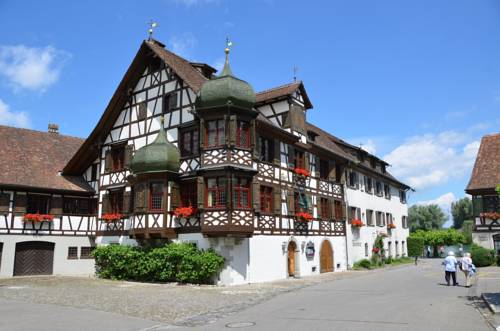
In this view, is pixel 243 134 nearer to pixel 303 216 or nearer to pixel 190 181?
pixel 190 181

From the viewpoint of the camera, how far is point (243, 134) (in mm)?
22078

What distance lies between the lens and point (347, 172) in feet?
113

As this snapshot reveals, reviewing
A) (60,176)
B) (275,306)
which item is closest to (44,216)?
(60,176)

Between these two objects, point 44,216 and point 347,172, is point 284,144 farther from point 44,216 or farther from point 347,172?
point 44,216

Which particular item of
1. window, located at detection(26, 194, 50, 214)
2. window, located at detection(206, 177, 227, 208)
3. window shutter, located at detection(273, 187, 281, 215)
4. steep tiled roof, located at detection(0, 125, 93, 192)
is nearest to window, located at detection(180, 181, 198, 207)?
window, located at detection(206, 177, 227, 208)

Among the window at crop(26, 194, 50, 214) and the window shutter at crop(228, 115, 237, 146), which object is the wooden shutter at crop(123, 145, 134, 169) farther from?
the window shutter at crop(228, 115, 237, 146)

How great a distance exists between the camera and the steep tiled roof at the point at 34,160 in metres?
26.9

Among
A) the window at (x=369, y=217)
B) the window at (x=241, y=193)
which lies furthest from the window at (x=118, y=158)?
the window at (x=369, y=217)

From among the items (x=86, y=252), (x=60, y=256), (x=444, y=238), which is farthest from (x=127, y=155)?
(x=444, y=238)

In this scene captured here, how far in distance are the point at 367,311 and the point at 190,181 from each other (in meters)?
12.3

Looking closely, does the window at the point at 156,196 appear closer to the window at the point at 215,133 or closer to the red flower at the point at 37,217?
the window at the point at 215,133

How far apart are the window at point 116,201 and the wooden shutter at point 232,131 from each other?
29.0 feet

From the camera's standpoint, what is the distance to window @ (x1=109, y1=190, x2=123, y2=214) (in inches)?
1057

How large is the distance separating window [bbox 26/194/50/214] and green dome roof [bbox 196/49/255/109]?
12308mm
